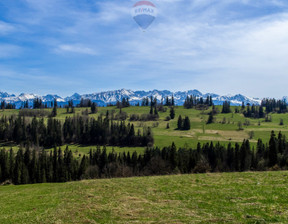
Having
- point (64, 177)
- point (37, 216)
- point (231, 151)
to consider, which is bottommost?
point (64, 177)

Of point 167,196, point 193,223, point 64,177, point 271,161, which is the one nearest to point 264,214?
point 193,223

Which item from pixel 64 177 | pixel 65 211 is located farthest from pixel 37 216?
pixel 64 177

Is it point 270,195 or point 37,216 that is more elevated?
point 270,195

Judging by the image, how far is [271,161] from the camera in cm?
8169

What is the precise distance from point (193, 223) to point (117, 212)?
6233 mm

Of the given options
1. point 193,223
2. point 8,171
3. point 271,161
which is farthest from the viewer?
point 8,171

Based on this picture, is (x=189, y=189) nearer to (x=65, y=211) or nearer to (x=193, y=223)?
(x=193, y=223)

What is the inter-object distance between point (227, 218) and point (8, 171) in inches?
4917

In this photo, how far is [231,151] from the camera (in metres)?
131

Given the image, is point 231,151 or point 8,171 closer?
point 8,171

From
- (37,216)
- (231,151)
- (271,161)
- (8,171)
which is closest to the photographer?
(37,216)

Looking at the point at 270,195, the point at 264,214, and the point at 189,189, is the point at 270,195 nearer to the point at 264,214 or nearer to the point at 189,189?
the point at 264,214

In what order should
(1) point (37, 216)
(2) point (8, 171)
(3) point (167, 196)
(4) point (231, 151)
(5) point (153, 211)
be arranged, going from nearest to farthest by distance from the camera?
(5) point (153, 211)
(1) point (37, 216)
(3) point (167, 196)
(2) point (8, 171)
(4) point (231, 151)

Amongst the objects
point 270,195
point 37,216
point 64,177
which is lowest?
point 64,177
